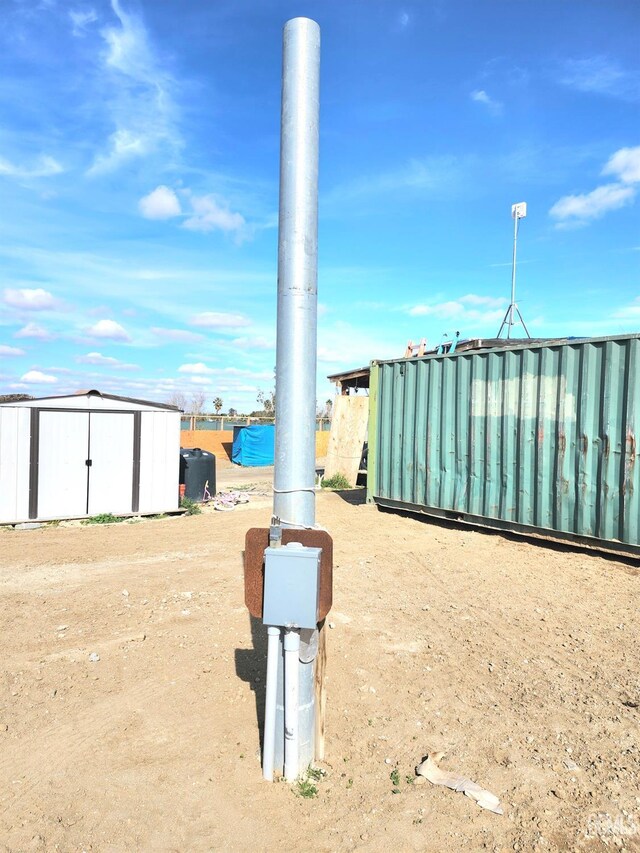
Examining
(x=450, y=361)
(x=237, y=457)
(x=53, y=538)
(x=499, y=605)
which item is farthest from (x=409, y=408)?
(x=237, y=457)

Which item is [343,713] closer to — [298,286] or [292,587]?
[292,587]

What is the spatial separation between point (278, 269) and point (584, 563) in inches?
242

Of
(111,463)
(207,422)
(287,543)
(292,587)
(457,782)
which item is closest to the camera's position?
(292,587)

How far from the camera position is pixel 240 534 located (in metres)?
8.75

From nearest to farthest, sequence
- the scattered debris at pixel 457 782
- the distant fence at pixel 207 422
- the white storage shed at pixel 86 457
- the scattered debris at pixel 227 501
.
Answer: the scattered debris at pixel 457 782 < the white storage shed at pixel 86 457 < the scattered debris at pixel 227 501 < the distant fence at pixel 207 422

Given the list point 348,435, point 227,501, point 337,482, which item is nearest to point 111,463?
point 227,501

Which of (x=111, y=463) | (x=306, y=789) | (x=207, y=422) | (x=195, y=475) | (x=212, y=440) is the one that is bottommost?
(x=306, y=789)

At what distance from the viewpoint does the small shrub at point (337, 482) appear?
14.2m

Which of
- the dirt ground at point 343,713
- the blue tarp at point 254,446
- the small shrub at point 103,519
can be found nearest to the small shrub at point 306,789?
the dirt ground at point 343,713

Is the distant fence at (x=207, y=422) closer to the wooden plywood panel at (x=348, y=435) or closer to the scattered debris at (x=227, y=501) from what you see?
the wooden plywood panel at (x=348, y=435)

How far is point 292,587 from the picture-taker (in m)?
2.52

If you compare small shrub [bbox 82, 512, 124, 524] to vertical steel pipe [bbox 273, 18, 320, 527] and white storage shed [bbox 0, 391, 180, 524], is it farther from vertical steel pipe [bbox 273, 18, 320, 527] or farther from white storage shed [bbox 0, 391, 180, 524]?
vertical steel pipe [bbox 273, 18, 320, 527]

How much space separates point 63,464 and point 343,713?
308 inches

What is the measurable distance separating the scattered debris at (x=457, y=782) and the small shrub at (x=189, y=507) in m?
8.53
